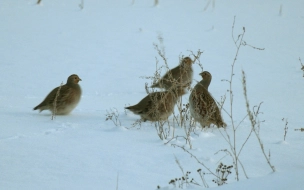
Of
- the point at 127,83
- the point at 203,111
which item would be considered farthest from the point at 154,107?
the point at 127,83

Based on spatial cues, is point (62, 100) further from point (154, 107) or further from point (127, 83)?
point (127, 83)

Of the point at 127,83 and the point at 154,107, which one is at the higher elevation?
the point at 127,83

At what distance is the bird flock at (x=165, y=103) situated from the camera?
21.7ft

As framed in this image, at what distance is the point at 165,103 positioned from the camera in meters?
7.19

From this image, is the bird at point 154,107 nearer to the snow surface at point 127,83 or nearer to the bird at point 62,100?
the snow surface at point 127,83

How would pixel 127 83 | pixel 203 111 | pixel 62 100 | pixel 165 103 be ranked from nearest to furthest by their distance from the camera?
pixel 203 111, pixel 165 103, pixel 62 100, pixel 127 83

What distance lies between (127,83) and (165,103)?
369 centimetres

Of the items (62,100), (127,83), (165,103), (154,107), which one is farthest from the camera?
(127,83)

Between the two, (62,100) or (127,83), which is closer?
(62,100)

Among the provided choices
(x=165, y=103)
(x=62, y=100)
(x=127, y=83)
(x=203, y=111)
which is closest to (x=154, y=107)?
(x=165, y=103)

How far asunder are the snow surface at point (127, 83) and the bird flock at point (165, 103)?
0.18m

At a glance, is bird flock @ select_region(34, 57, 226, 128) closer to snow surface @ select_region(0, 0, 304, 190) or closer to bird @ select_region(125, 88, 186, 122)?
bird @ select_region(125, 88, 186, 122)

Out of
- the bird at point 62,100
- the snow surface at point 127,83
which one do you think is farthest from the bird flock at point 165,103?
the snow surface at point 127,83

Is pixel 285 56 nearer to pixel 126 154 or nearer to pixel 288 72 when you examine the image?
pixel 288 72
